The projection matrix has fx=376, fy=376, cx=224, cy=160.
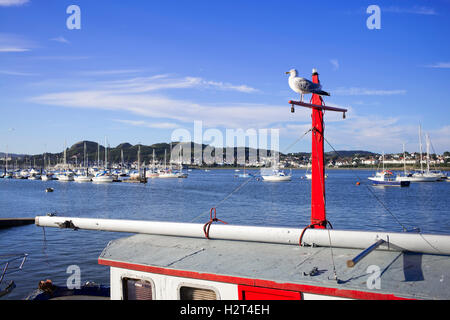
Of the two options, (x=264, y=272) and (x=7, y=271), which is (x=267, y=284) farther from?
(x=7, y=271)

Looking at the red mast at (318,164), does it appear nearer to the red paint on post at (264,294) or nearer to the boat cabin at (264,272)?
the boat cabin at (264,272)

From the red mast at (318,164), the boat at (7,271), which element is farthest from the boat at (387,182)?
the red mast at (318,164)

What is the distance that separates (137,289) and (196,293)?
1.50m

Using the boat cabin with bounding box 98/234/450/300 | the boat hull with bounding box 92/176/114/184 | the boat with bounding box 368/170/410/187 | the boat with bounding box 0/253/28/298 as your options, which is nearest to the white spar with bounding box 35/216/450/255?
the boat cabin with bounding box 98/234/450/300

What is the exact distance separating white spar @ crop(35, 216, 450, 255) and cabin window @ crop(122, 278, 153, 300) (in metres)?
1.63

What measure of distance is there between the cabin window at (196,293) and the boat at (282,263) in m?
0.02

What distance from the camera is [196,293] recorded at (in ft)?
23.4

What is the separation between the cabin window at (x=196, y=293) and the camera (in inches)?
272

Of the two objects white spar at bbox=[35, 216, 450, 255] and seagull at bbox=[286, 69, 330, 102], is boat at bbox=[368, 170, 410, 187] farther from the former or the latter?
white spar at bbox=[35, 216, 450, 255]

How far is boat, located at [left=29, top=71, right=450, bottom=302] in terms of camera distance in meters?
5.91

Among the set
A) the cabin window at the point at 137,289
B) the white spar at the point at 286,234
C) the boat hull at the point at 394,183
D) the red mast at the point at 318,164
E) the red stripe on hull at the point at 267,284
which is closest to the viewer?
the red stripe on hull at the point at 267,284

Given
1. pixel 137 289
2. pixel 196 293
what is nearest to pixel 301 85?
pixel 196 293

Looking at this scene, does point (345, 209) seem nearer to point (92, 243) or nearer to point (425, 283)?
point (92, 243)

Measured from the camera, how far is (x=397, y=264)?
655 centimetres
